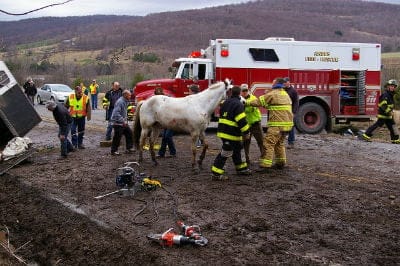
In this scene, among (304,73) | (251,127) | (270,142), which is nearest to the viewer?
(270,142)

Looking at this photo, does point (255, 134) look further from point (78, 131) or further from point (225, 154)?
point (78, 131)

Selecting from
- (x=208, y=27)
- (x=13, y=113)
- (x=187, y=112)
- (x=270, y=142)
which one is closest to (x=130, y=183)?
(x=187, y=112)

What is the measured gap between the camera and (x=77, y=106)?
14.0m

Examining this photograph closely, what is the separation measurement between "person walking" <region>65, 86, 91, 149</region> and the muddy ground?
200 centimetres

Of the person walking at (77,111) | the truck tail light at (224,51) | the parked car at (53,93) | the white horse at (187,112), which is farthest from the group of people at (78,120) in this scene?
the parked car at (53,93)

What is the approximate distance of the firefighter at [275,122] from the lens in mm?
10172

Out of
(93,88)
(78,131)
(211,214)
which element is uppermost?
(93,88)

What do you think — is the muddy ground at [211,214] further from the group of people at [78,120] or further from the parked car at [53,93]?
the parked car at [53,93]

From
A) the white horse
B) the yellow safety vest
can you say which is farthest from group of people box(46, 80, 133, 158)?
the yellow safety vest

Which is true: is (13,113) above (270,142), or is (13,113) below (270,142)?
above

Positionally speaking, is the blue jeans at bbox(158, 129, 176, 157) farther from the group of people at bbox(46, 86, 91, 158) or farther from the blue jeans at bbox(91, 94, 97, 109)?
the blue jeans at bbox(91, 94, 97, 109)

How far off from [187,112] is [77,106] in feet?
14.9

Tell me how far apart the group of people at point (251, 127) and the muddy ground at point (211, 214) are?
341 millimetres

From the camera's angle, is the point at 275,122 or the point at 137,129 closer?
the point at 275,122
